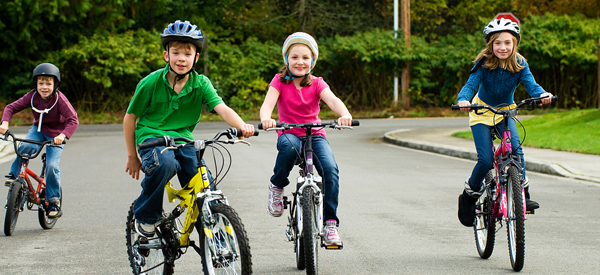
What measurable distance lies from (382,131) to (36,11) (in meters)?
Answer: 13.9

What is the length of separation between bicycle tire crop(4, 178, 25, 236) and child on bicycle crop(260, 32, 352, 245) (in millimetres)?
2789

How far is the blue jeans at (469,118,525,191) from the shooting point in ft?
17.8

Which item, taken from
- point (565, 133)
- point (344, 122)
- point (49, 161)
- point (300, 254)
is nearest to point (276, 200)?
point (300, 254)

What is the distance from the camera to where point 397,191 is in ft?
31.2

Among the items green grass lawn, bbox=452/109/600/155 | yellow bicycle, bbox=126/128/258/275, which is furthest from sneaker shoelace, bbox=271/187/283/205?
green grass lawn, bbox=452/109/600/155

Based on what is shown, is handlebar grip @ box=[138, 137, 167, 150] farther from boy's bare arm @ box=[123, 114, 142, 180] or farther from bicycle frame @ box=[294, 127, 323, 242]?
bicycle frame @ box=[294, 127, 323, 242]

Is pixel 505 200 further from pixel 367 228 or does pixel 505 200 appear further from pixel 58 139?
pixel 58 139

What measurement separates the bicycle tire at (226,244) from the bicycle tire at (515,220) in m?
2.12

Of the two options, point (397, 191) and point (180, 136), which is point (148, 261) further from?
point (397, 191)

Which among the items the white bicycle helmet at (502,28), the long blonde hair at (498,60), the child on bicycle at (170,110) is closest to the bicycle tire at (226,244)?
the child on bicycle at (170,110)

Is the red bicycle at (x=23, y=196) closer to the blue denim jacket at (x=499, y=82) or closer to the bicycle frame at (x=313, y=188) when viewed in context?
the bicycle frame at (x=313, y=188)

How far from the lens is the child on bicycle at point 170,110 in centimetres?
443

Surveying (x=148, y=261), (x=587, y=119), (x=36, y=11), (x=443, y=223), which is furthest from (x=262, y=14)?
(x=148, y=261)

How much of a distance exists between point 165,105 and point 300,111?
115 cm
